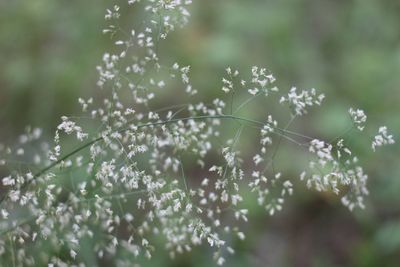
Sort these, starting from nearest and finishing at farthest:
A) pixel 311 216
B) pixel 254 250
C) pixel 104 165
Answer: pixel 104 165 → pixel 254 250 → pixel 311 216

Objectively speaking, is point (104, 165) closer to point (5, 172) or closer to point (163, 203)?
point (163, 203)

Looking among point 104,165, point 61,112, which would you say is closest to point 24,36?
point 61,112

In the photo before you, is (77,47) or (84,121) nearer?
(84,121)

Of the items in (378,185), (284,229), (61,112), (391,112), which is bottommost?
(61,112)

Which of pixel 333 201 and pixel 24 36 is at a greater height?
pixel 333 201

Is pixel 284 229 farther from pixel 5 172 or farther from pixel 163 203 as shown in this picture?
pixel 163 203

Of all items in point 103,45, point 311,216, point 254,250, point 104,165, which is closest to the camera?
point 104,165
